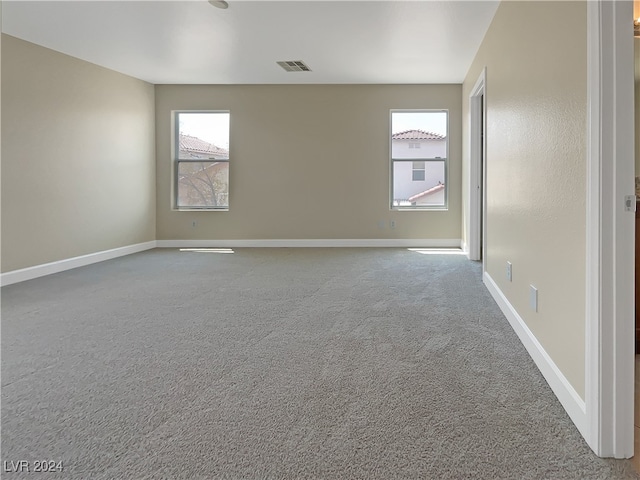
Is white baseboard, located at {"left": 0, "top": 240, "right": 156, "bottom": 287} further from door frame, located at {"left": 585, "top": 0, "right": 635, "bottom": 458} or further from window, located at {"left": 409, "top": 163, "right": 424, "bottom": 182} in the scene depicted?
door frame, located at {"left": 585, "top": 0, "right": 635, "bottom": 458}

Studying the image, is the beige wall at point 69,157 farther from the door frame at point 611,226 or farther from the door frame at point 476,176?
the door frame at point 611,226

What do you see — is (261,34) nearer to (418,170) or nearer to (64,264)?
(418,170)

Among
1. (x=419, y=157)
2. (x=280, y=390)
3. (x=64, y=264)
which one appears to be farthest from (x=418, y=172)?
(x=280, y=390)

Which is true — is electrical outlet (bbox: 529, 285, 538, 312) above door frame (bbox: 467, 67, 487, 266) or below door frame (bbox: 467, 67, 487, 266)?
below

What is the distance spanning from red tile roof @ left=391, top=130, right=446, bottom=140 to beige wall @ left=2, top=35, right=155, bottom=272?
4.06 metres

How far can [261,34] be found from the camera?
4.59m

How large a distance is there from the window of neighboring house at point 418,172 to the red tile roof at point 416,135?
0.43 metres

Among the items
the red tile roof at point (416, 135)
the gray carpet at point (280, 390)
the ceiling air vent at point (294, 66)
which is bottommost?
the gray carpet at point (280, 390)

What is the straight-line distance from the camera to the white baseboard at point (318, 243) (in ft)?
22.8

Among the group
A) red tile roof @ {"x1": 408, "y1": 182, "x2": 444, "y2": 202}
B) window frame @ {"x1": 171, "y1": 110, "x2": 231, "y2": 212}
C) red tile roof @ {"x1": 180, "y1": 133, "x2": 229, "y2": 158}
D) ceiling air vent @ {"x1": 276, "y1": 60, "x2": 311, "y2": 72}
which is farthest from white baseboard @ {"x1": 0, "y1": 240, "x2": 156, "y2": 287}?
red tile roof @ {"x1": 408, "y1": 182, "x2": 444, "y2": 202}

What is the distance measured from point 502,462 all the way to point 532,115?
1944mm

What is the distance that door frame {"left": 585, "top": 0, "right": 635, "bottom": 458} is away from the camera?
1405 mm

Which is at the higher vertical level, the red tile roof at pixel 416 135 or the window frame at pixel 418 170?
the red tile roof at pixel 416 135

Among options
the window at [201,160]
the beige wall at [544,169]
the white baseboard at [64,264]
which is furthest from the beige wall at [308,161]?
the beige wall at [544,169]
